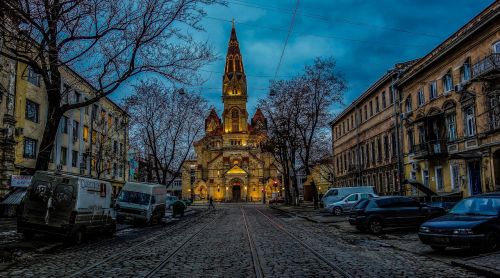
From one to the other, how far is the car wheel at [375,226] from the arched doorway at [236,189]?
84025 mm

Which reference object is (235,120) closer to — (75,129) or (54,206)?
(75,129)

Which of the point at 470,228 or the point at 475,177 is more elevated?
the point at 475,177

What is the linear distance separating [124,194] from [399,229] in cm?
1546

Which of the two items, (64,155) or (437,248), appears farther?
(64,155)

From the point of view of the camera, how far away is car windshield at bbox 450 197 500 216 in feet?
39.8

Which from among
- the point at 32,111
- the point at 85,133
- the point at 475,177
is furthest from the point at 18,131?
the point at 475,177

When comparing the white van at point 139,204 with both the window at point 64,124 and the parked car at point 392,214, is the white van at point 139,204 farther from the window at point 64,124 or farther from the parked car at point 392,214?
the window at point 64,124

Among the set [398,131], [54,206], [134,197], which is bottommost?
[54,206]

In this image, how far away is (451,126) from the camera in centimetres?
2936

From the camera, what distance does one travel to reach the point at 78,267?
9945mm

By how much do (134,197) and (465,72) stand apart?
21254mm

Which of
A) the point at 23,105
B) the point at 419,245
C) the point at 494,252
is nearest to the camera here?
the point at 494,252

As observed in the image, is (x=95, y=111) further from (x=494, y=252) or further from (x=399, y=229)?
(x=494, y=252)

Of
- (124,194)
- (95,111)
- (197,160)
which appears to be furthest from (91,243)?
(197,160)
